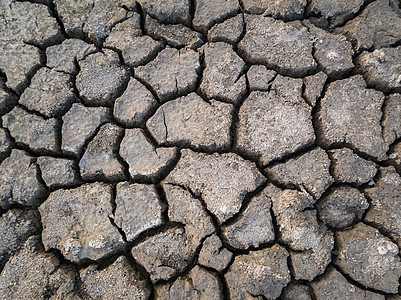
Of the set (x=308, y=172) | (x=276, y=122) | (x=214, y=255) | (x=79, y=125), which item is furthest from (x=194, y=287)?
(x=79, y=125)

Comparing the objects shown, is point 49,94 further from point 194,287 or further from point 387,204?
point 387,204

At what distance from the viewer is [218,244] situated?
1523 mm

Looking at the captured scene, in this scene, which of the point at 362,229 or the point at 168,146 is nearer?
the point at 362,229

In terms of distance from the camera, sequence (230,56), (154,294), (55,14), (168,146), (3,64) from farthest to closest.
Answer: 1. (55,14)
2. (3,64)
3. (230,56)
4. (168,146)
5. (154,294)

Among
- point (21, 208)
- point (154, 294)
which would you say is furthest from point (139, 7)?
point (154, 294)

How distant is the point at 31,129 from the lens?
6.22 ft

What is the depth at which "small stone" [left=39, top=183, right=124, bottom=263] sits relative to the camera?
1598 millimetres

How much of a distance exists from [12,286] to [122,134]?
2.74 ft

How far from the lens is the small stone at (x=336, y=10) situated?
1987 mm

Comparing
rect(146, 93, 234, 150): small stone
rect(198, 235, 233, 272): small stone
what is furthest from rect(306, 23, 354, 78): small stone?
rect(198, 235, 233, 272): small stone

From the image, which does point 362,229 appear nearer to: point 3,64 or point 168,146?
point 168,146

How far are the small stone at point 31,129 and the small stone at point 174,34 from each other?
744 millimetres

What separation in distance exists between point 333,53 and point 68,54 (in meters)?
1.45

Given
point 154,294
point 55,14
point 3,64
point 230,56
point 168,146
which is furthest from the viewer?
point 55,14
